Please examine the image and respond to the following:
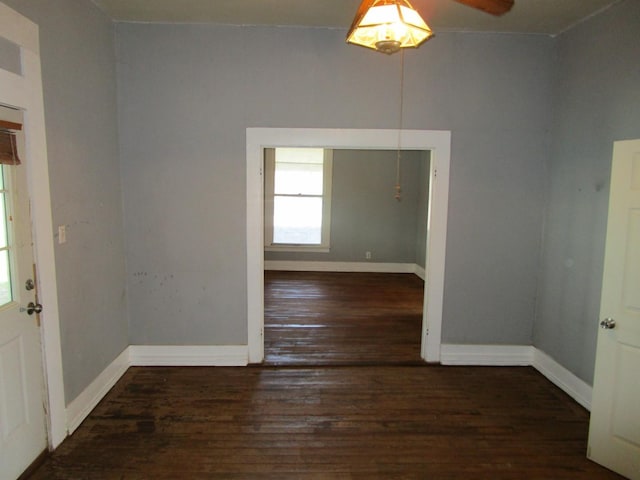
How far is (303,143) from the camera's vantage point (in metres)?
3.50

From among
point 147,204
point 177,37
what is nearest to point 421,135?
point 177,37

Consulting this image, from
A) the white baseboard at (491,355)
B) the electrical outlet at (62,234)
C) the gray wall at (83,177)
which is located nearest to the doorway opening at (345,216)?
the white baseboard at (491,355)

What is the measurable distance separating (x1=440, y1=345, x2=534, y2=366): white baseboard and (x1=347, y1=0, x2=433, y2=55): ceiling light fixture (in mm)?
2821

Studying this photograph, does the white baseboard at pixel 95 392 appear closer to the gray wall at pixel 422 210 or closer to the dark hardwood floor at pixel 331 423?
the dark hardwood floor at pixel 331 423

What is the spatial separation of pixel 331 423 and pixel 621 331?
1.89 metres

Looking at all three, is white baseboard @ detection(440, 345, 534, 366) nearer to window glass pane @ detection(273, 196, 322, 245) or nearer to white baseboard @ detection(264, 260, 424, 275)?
white baseboard @ detection(264, 260, 424, 275)

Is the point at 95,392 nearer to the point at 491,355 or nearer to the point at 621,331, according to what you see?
the point at 491,355

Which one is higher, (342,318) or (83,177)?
(83,177)

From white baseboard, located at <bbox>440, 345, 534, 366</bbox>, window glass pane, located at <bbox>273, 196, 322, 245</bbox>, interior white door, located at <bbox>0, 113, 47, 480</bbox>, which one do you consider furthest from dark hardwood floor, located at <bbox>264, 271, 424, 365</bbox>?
interior white door, located at <bbox>0, 113, 47, 480</bbox>

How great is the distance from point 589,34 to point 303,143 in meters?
2.38

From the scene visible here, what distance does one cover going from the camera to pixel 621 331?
2.31m

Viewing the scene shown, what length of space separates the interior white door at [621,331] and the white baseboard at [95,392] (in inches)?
132

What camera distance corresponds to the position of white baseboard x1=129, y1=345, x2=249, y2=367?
363cm

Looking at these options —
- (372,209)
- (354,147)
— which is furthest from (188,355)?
(372,209)
